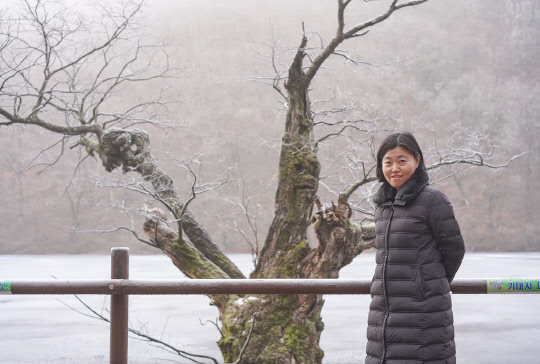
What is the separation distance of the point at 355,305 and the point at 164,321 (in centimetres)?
597

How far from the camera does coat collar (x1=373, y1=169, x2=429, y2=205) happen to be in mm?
2051

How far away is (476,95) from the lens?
29766 mm

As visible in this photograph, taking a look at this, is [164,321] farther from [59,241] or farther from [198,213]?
[59,241]

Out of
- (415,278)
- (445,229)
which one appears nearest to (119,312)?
(415,278)

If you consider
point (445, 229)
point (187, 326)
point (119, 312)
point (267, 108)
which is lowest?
point (187, 326)

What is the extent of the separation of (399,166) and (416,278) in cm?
37

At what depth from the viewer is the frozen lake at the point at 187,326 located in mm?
10562

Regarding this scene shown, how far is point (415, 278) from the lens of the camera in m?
2.00

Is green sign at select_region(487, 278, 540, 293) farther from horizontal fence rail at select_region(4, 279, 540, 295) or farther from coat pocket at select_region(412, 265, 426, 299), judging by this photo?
coat pocket at select_region(412, 265, 426, 299)

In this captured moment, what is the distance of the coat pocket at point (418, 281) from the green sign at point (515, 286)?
2.38 ft

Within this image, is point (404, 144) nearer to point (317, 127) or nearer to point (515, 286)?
point (515, 286)

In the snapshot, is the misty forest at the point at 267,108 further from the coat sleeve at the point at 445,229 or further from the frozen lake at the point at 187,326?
the coat sleeve at the point at 445,229

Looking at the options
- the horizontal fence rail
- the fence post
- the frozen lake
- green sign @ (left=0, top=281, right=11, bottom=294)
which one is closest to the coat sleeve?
the horizontal fence rail

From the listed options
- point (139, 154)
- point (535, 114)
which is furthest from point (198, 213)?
point (139, 154)
